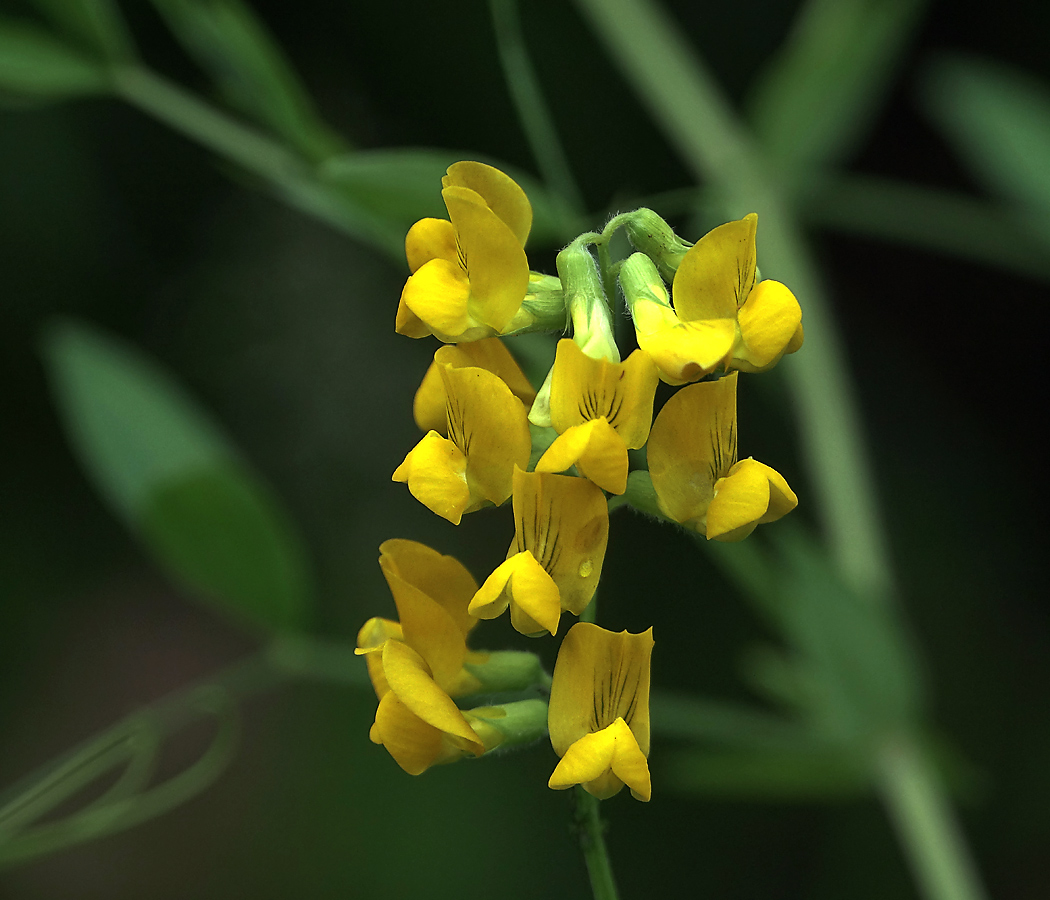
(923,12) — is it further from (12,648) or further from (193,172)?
(12,648)

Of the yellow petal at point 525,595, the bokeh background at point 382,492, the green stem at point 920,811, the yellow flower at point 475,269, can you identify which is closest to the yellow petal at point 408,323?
the yellow flower at point 475,269

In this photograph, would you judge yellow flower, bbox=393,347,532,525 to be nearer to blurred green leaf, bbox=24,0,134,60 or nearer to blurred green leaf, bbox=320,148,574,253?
blurred green leaf, bbox=320,148,574,253

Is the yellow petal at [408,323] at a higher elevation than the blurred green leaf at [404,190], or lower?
lower

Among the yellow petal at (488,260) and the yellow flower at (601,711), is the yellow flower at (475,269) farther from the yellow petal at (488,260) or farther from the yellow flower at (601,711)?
the yellow flower at (601,711)

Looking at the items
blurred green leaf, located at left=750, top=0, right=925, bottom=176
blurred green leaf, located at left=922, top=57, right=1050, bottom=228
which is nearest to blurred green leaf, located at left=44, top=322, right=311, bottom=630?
blurred green leaf, located at left=750, top=0, right=925, bottom=176

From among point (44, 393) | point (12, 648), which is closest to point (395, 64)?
point (44, 393)

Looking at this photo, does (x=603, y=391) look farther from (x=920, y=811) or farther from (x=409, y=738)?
(x=920, y=811)

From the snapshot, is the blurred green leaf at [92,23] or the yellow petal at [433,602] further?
the blurred green leaf at [92,23]

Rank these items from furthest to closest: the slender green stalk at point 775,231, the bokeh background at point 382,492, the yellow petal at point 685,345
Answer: the bokeh background at point 382,492 → the slender green stalk at point 775,231 → the yellow petal at point 685,345
